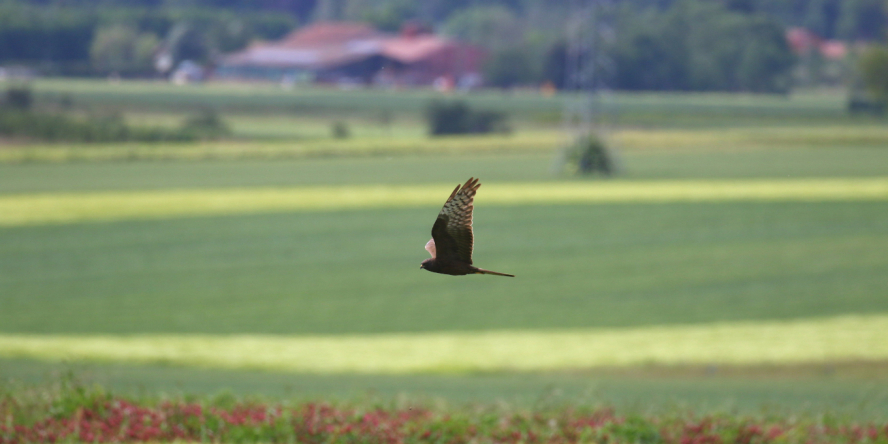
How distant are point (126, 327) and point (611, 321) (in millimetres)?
9568

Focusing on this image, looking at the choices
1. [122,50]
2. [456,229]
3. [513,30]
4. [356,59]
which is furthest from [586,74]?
[456,229]

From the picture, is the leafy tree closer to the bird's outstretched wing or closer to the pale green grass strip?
the pale green grass strip

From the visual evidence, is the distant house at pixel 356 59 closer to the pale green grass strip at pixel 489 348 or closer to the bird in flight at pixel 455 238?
the pale green grass strip at pixel 489 348

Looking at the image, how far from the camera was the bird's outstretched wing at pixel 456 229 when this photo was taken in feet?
12.7

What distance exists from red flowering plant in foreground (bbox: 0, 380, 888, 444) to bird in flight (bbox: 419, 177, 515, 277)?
5654 mm

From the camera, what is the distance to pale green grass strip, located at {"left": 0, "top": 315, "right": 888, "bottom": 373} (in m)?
18.0

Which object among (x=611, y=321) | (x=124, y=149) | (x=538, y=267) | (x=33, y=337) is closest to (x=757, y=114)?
(x=124, y=149)

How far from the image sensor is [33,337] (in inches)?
804

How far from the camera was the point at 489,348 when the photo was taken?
19750mm

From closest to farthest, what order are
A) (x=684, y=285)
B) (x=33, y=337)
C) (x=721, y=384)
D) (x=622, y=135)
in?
(x=721, y=384), (x=33, y=337), (x=684, y=285), (x=622, y=135)

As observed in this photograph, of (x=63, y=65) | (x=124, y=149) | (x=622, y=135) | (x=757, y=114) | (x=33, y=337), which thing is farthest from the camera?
(x=757, y=114)

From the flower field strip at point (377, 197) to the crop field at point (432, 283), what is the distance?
0.71 feet

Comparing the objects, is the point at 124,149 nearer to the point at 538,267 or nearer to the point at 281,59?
the point at 281,59

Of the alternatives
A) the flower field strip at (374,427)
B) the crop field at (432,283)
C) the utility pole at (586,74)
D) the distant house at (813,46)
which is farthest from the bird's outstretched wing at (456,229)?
the distant house at (813,46)
